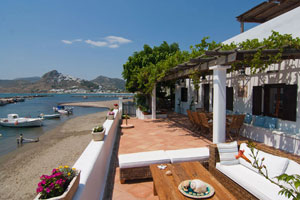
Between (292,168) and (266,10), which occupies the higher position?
(266,10)

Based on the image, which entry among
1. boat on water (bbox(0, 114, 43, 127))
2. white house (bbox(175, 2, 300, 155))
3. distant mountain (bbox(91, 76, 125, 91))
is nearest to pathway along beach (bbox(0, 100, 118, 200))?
white house (bbox(175, 2, 300, 155))

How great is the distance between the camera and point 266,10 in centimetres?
1091

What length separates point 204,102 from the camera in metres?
11.0

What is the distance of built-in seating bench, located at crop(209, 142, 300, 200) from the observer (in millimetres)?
2270

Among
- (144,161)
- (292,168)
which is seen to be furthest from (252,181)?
A: (144,161)

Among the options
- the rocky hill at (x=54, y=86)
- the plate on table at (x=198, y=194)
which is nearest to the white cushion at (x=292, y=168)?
the plate on table at (x=198, y=194)

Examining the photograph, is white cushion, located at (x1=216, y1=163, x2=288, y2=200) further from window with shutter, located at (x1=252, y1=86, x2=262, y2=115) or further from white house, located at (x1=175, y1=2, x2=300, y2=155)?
window with shutter, located at (x1=252, y1=86, x2=262, y2=115)

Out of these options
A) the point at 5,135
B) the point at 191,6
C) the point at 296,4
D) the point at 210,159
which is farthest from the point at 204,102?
the point at 5,135

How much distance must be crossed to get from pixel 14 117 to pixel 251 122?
79.5 ft

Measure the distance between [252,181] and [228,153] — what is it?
640 millimetres

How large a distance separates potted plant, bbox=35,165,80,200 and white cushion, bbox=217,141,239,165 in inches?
92.6

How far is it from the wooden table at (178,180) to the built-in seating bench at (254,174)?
464 mm

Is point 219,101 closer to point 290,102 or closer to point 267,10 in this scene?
point 290,102

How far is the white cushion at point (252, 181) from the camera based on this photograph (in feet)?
7.14
